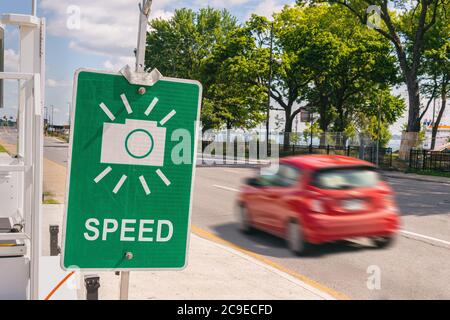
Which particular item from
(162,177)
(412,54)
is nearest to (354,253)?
(162,177)

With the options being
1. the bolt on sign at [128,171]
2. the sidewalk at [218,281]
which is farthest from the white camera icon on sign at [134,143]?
the sidewalk at [218,281]

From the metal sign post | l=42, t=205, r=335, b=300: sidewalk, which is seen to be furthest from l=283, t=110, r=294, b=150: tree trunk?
l=42, t=205, r=335, b=300: sidewalk

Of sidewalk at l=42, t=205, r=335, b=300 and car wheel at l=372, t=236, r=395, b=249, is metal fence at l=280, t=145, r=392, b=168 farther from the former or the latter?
sidewalk at l=42, t=205, r=335, b=300

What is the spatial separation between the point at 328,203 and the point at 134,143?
715 mm

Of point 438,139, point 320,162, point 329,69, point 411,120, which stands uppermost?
point 329,69

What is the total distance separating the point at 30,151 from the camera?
257 centimetres

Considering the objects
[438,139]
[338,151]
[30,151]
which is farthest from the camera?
[438,139]

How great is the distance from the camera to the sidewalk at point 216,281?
434 centimetres

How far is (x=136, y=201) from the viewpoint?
1929 millimetres

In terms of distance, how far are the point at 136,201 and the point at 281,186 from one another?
57cm

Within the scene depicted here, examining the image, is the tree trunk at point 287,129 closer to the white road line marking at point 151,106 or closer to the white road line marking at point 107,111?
the white road line marking at point 151,106

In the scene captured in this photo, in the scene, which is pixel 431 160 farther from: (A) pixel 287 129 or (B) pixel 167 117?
(B) pixel 167 117

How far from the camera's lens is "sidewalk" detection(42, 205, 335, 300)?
4336 millimetres
